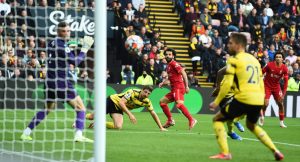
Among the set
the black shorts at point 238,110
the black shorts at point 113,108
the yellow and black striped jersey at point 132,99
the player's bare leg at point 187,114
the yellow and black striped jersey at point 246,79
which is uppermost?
the yellow and black striped jersey at point 246,79

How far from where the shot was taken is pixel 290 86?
30.0 meters

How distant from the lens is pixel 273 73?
70.4ft

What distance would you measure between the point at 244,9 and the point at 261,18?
87 centimetres

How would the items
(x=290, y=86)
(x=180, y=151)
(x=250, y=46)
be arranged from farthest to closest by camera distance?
(x=250, y=46)
(x=290, y=86)
(x=180, y=151)

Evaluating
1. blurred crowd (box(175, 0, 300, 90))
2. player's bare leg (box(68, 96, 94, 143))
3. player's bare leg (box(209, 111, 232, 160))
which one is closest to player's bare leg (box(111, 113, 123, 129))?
player's bare leg (box(68, 96, 94, 143))

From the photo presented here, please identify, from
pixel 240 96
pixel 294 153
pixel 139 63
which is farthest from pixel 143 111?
pixel 240 96

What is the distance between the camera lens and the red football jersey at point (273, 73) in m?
21.4

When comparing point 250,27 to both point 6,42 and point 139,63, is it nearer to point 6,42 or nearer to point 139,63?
point 139,63

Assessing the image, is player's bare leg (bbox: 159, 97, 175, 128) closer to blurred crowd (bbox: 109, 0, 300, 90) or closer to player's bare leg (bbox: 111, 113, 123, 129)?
player's bare leg (bbox: 111, 113, 123, 129)

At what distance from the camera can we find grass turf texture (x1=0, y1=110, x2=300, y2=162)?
12.4 metres

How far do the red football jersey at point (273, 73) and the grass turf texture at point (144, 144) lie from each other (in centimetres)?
211

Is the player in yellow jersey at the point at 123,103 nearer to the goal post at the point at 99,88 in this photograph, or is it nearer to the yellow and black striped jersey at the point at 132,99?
the yellow and black striped jersey at the point at 132,99

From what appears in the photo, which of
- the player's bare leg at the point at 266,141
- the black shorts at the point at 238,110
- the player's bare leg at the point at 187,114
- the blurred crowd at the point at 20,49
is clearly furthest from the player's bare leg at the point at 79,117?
the player's bare leg at the point at 187,114

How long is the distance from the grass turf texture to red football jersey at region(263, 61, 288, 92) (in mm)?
2109
